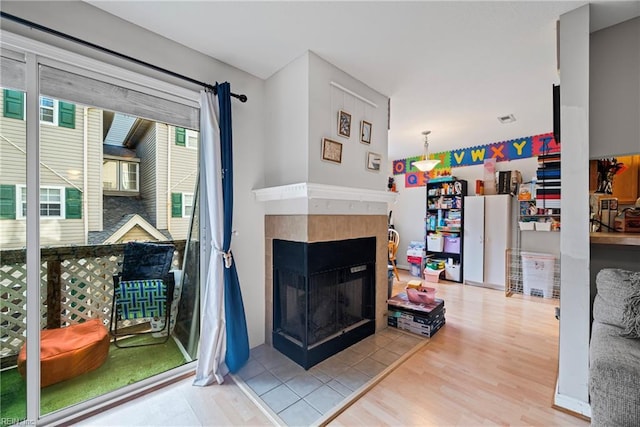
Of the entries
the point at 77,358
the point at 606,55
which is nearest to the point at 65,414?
the point at 77,358

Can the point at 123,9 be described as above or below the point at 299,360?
above

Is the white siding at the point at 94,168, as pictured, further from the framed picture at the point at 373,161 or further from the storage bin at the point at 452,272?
the storage bin at the point at 452,272

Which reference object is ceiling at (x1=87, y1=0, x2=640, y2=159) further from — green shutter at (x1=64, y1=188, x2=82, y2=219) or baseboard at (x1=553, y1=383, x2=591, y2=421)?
baseboard at (x1=553, y1=383, x2=591, y2=421)

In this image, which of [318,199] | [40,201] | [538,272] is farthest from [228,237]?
[538,272]

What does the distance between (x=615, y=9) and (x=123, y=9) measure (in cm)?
300

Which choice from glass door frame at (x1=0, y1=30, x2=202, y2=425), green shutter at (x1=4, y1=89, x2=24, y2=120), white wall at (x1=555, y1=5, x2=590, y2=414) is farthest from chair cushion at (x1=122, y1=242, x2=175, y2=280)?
white wall at (x1=555, y1=5, x2=590, y2=414)

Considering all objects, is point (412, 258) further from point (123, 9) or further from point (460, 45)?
point (123, 9)

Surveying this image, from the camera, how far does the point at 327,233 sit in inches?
88.7

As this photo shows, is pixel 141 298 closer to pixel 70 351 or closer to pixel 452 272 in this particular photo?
pixel 70 351

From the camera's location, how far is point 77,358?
176 cm

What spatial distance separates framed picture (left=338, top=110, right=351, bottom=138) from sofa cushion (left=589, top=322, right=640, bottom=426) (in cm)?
207

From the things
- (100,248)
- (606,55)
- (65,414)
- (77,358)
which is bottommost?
(65,414)

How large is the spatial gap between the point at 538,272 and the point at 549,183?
2.24 metres

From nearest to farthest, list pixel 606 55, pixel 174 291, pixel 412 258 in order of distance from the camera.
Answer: pixel 606 55 → pixel 174 291 → pixel 412 258
